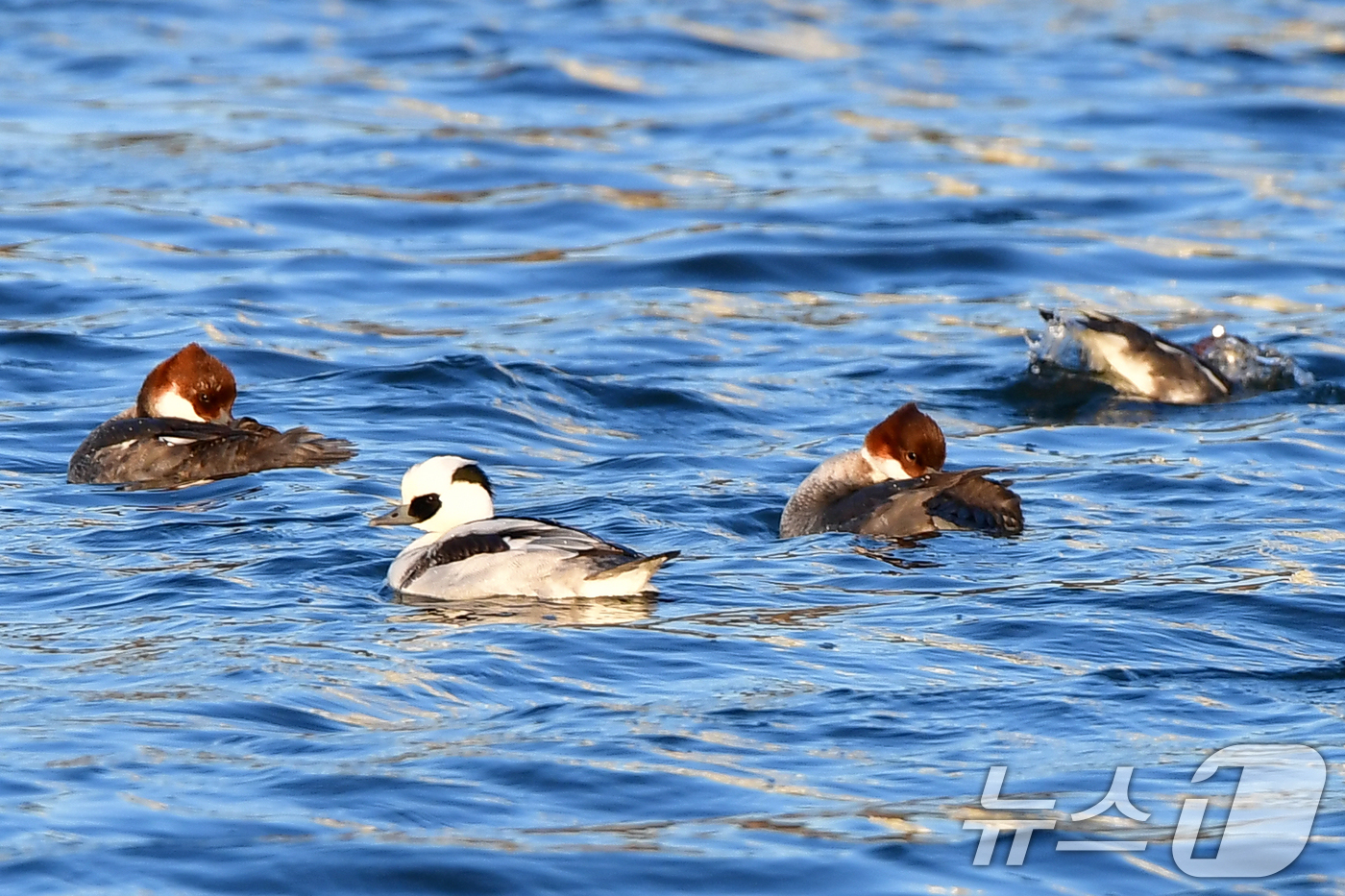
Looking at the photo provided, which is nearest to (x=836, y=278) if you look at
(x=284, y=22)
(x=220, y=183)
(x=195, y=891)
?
(x=220, y=183)

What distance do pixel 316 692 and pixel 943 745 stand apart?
A: 7.11ft

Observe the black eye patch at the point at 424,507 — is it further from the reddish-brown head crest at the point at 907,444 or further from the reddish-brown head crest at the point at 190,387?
the reddish-brown head crest at the point at 190,387

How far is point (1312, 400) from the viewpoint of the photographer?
44.4 ft

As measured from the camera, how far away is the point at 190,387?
11500 mm

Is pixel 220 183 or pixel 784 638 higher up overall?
pixel 220 183

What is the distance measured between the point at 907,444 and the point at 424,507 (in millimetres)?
2557

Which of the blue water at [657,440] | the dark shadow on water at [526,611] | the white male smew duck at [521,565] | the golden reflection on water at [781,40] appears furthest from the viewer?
the golden reflection on water at [781,40]

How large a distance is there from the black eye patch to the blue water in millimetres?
395

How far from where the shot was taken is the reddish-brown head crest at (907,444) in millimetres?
10461

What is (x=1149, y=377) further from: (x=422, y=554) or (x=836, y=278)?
(x=422, y=554)

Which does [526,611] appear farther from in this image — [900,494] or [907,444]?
[907,444]

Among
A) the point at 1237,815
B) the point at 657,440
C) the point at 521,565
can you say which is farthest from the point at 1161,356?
the point at 1237,815

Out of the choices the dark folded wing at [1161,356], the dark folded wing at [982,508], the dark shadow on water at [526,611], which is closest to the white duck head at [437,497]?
the dark shadow on water at [526,611]

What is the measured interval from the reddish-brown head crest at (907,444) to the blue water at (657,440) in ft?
2.24
